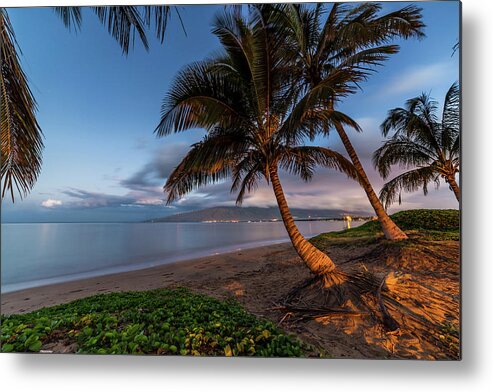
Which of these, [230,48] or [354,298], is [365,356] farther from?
[230,48]

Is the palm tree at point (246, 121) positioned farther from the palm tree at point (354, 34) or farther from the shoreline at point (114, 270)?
the shoreline at point (114, 270)

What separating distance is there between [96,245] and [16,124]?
1099mm

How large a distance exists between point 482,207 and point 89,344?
2.81m

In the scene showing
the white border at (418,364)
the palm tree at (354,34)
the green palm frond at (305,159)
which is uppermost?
the palm tree at (354,34)

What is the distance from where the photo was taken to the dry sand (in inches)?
55.3

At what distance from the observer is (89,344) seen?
148 cm

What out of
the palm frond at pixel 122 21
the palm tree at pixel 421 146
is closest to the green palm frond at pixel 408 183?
the palm tree at pixel 421 146

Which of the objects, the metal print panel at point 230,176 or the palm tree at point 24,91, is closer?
the metal print panel at point 230,176

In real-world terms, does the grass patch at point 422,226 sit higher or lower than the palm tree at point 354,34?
lower

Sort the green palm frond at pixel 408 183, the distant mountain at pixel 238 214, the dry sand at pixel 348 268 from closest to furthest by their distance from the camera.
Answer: the dry sand at pixel 348 268 < the green palm frond at pixel 408 183 < the distant mountain at pixel 238 214

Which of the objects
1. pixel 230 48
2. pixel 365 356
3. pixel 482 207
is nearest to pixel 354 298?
pixel 365 356

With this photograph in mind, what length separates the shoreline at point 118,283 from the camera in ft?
5.26

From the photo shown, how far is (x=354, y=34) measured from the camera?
5.25 ft

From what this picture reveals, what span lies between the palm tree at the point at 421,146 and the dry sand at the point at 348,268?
0.46 metres
